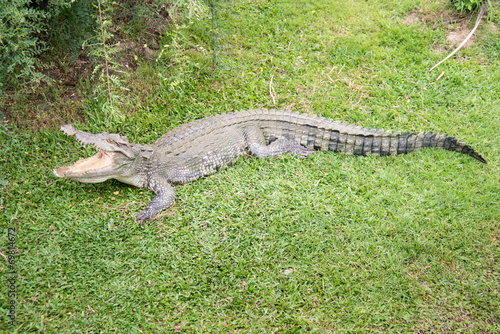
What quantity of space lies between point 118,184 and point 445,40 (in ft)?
21.3

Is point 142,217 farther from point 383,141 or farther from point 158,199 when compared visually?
point 383,141

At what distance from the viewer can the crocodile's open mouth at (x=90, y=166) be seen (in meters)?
4.32

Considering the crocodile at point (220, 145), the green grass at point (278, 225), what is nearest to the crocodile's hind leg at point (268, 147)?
the crocodile at point (220, 145)

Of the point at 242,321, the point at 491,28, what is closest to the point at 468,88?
the point at 491,28

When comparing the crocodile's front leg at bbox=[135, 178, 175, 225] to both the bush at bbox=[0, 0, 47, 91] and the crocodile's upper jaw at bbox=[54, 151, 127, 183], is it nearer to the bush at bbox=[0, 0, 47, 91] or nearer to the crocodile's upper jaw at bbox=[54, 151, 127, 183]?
the crocodile's upper jaw at bbox=[54, 151, 127, 183]

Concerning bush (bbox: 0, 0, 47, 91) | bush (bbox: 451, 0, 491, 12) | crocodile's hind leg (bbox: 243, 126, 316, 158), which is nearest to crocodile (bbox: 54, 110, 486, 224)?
crocodile's hind leg (bbox: 243, 126, 316, 158)

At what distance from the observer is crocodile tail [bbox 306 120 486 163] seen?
16.9 ft

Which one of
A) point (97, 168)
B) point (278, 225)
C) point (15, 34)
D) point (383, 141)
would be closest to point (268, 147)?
point (278, 225)

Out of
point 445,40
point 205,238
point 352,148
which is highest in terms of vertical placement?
point 445,40

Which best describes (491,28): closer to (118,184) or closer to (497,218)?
(497,218)

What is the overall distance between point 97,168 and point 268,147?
2302 millimetres

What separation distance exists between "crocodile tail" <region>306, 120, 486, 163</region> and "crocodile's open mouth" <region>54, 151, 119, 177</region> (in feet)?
9.46

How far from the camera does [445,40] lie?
7125 millimetres

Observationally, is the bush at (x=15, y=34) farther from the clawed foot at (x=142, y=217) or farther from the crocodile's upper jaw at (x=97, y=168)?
the clawed foot at (x=142, y=217)
